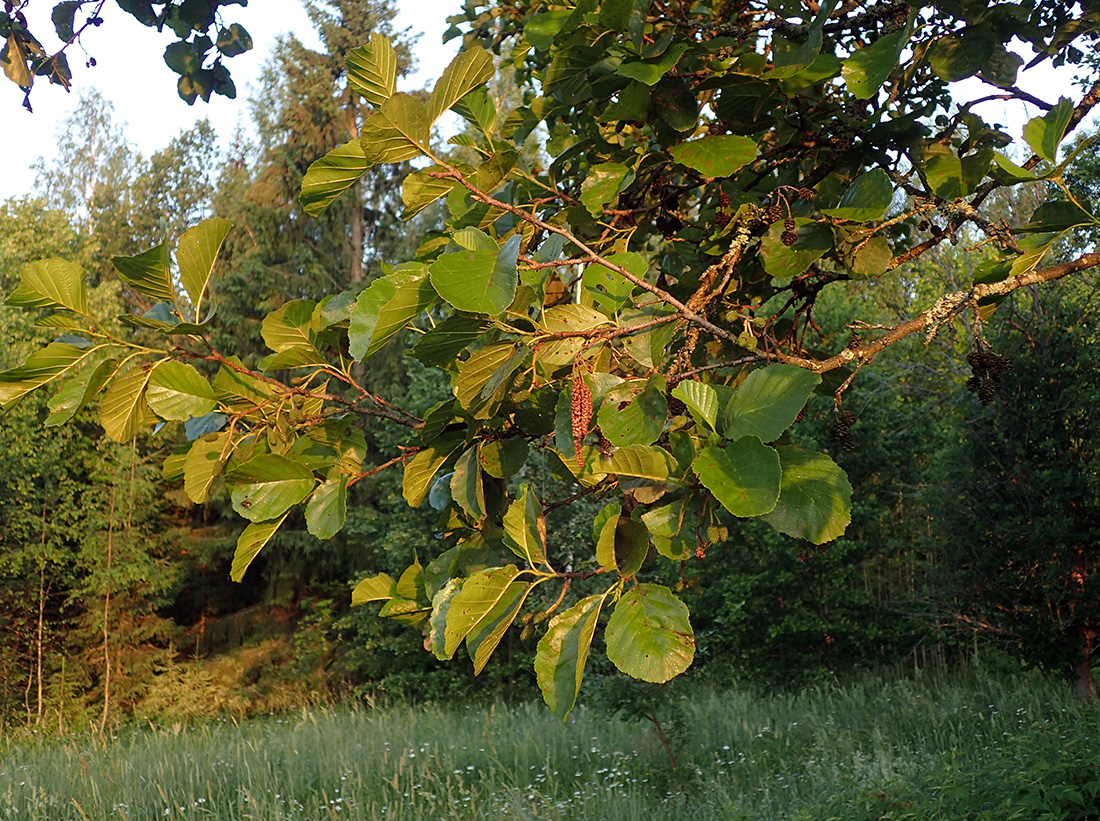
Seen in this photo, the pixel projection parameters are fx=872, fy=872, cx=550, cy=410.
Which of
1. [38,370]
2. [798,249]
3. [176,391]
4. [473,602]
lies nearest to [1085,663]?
[798,249]

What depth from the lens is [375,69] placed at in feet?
2.75

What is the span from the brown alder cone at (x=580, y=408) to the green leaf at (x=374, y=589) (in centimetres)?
39

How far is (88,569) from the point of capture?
12.9 m

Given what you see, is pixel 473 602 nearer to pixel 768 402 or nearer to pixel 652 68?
pixel 768 402

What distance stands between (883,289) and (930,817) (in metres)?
13.4

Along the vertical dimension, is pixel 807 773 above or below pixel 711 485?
below

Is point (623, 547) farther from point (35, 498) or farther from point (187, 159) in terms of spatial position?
point (187, 159)

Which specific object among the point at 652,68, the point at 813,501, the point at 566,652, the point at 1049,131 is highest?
the point at 652,68

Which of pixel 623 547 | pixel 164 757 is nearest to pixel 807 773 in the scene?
pixel 164 757

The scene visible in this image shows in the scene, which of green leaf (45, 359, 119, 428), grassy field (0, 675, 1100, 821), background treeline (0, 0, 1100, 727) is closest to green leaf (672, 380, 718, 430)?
green leaf (45, 359, 119, 428)

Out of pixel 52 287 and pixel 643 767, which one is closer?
pixel 52 287

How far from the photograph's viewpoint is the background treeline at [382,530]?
6.79 metres

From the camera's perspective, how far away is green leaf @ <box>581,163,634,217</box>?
115 cm

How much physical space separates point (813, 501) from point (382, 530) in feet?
39.5
